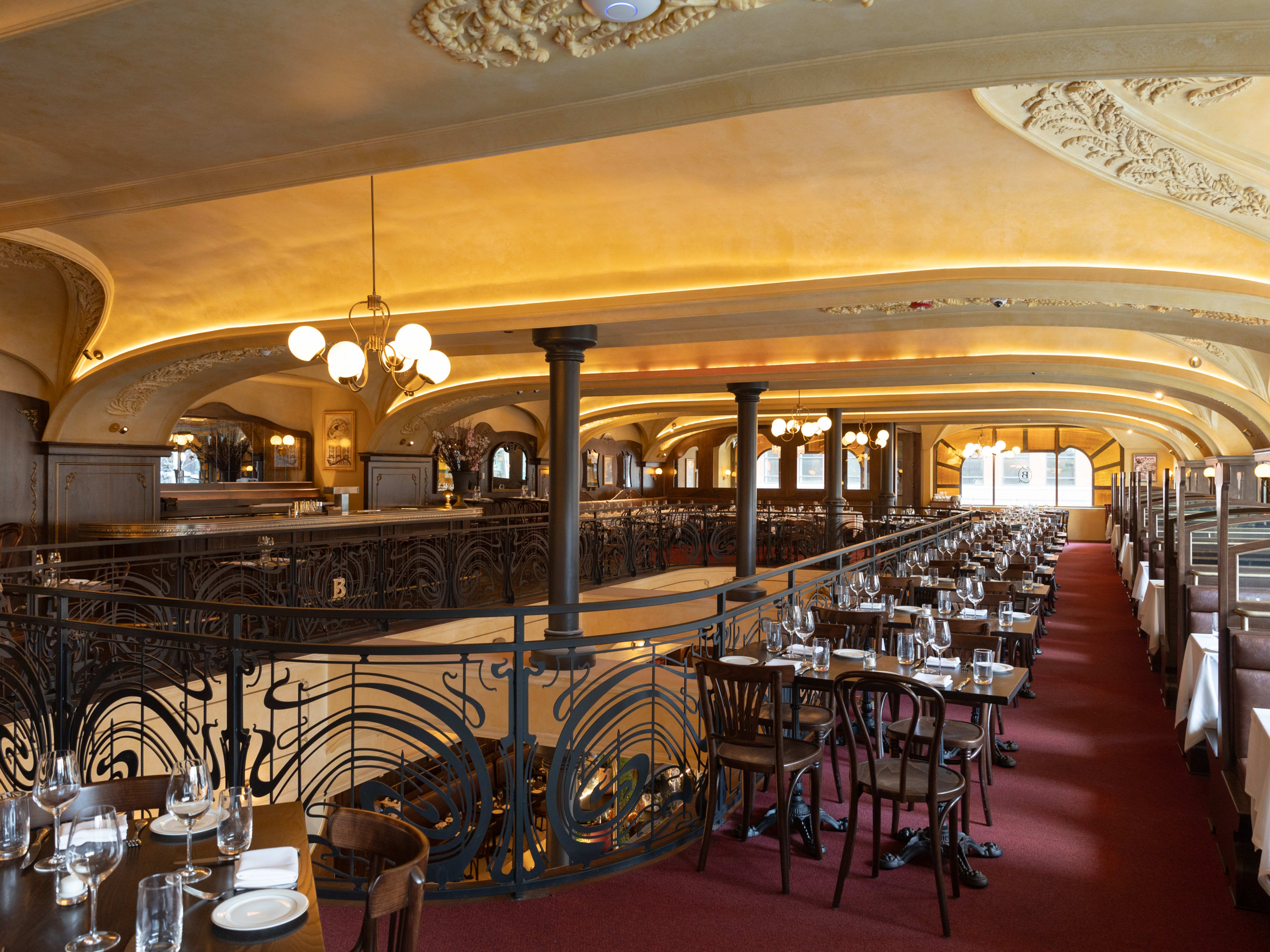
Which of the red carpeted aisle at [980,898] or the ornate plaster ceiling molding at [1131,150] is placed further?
the ornate plaster ceiling molding at [1131,150]

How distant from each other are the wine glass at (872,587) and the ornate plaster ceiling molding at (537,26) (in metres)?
4.45

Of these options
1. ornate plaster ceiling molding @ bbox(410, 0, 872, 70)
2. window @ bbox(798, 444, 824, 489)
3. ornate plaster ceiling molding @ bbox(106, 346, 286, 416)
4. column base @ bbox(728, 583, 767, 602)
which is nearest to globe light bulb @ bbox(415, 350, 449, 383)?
ornate plaster ceiling molding @ bbox(410, 0, 872, 70)

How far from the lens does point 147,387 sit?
33.4 ft

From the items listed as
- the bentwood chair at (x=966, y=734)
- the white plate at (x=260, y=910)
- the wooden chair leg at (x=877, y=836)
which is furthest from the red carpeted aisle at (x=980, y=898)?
the white plate at (x=260, y=910)

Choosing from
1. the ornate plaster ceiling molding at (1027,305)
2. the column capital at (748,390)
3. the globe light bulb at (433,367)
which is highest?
the ornate plaster ceiling molding at (1027,305)

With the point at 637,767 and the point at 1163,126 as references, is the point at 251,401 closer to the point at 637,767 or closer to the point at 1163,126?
the point at 637,767

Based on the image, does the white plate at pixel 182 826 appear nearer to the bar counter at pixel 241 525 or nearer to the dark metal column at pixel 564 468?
the dark metal column at pixel 564 468

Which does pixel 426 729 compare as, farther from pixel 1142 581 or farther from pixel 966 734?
pixel 1142 581

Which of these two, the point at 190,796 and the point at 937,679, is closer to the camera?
the point at 190,796

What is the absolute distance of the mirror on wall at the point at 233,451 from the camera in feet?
42.0

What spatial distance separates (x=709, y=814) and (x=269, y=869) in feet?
7.14

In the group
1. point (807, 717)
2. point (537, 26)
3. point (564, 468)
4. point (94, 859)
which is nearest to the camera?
point (94, 859)

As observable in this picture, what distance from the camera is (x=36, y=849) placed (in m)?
2.03

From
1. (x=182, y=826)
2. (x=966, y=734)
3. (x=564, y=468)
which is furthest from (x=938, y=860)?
(x=564, y=468)
